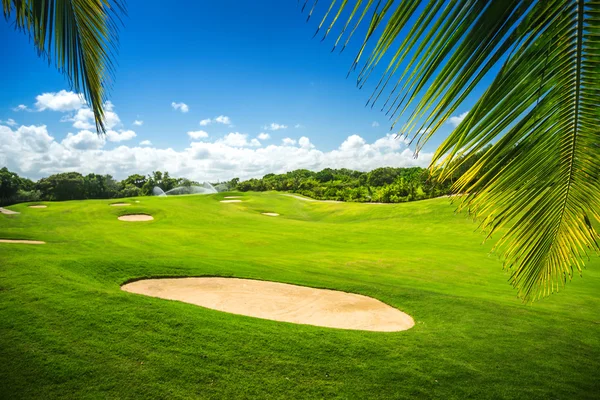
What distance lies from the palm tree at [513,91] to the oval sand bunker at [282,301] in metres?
5.08

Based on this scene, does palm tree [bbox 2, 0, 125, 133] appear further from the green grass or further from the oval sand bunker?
the oval sand bunker

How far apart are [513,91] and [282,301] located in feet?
23.9

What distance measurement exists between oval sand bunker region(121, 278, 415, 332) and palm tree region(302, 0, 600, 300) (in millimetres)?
5076

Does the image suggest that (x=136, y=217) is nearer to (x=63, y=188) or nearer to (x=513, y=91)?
(x=513, y=91)

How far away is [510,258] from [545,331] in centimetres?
516

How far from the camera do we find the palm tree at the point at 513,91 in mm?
1005

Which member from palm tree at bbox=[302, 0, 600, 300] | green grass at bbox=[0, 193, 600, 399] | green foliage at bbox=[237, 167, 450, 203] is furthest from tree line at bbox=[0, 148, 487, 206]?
palm tree at bbox=[302, 0, 600, 300]

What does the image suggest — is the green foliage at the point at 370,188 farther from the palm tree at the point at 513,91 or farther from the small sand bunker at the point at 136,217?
the small sand bunker at the point at 136,217

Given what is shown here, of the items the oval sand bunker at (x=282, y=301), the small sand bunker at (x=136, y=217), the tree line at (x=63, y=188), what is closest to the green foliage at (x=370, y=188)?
the oval sand bunker at (x=282, y=301)

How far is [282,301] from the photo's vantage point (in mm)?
7824

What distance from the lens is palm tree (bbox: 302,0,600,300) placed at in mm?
1005

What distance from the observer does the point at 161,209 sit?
1111 inches

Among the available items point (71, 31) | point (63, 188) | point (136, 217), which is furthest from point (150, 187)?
point (71, 31)

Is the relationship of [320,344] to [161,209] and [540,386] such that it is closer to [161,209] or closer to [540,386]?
[540,386]
